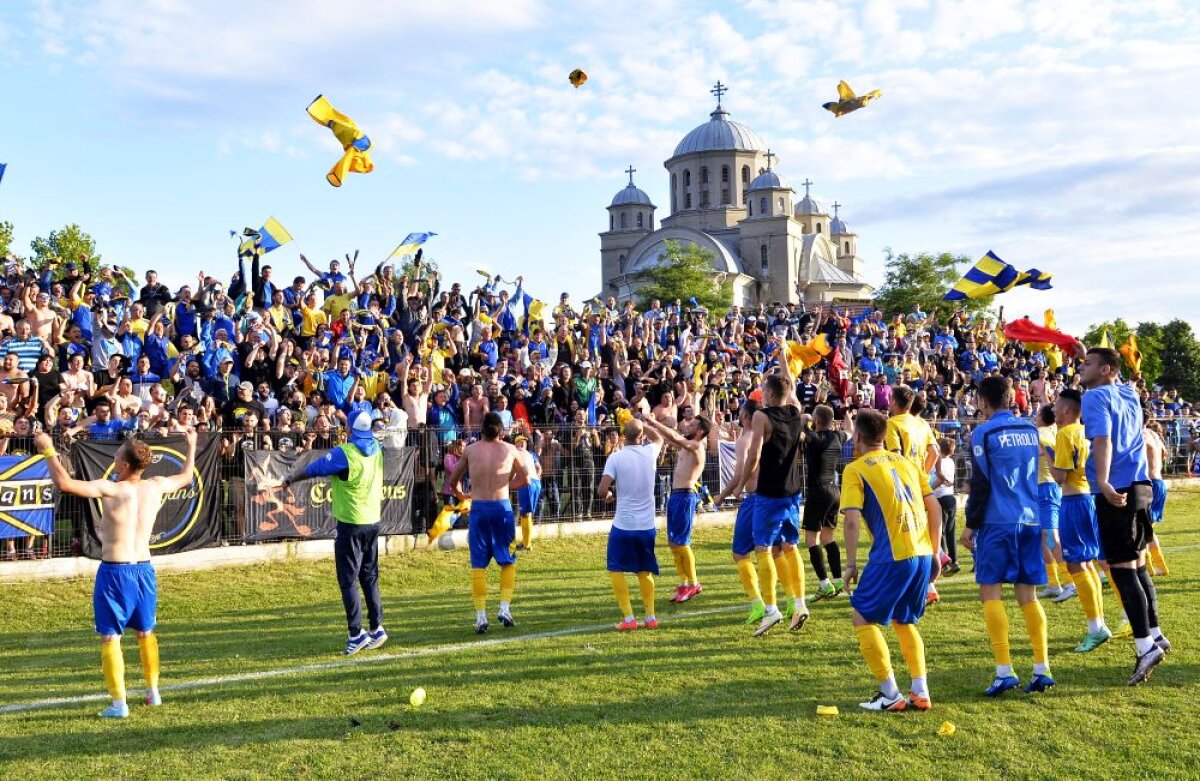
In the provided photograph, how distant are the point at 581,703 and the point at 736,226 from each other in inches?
4040

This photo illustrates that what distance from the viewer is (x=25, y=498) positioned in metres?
11.7

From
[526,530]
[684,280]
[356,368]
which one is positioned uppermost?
[684,280]

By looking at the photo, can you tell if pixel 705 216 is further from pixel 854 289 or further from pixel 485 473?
pixel 485 473

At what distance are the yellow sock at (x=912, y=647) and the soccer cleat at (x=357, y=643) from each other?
4427 mm

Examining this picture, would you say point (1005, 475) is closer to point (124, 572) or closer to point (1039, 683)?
point (1039, 683)

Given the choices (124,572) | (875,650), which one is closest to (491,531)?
(124,572)

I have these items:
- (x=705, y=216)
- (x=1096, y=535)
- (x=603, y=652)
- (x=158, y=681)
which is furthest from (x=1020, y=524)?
(x=705, y=216)

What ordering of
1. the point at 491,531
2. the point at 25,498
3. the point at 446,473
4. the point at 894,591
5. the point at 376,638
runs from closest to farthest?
the point at 894,591
the point at 376,638
the point at 491,531
the point at 25,498
the point at 446,473

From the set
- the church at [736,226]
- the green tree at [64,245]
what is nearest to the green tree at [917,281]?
the church at [736,226]

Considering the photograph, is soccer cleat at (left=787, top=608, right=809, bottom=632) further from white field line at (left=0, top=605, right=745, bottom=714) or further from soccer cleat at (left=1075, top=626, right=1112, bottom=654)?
soccer cleat at (left=1075, top=626, right=1112, bottom=654)

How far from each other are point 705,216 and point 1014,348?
8086 centimetres

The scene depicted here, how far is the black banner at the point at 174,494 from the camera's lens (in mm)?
12023

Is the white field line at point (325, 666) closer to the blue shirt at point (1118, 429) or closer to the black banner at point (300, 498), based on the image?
the blue shirt at point (1118, 429)

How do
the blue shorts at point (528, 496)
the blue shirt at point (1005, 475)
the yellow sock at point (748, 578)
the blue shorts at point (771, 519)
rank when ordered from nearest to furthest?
the blue shirt at point (1005, 475)
the blue shorts at point (771, 519)
the yellow sock at point (748, 578)
the blue shorts at point (528, 496)
